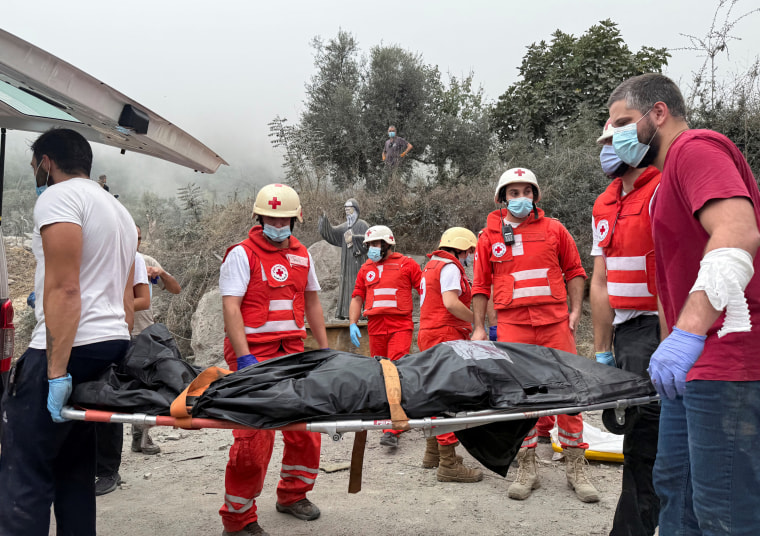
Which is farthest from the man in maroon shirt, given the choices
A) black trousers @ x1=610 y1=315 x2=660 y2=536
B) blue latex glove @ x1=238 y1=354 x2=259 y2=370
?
blue latex glove @ x1=238 y1=354 x2=259 y2=370

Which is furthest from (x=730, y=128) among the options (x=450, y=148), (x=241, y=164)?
(x=241, y=164)

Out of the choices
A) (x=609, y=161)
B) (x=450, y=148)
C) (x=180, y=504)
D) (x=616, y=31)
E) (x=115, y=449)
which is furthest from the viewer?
(x=450, y=148)

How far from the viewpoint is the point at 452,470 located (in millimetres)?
4805

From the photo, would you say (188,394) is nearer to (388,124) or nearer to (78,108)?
(78,108)

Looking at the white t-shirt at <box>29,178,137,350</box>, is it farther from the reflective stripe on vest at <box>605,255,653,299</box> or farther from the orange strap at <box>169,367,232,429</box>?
the reflective stripe on vest at <box>605,255,653,299</box>

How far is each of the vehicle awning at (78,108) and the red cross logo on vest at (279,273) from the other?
766 millimetres

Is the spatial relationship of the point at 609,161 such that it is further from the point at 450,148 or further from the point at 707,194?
the point at 450,148

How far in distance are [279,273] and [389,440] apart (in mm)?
2593

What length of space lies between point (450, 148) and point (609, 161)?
14.5 m

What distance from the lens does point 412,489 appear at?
4664 mm

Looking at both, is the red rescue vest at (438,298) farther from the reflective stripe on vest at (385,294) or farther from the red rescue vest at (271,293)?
the red rescue vest at (271,293)

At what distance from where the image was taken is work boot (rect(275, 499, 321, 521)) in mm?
4012

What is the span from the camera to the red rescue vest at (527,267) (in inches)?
181

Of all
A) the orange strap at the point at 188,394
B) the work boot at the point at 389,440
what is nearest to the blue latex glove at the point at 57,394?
the orange strap at the point at 188,394
